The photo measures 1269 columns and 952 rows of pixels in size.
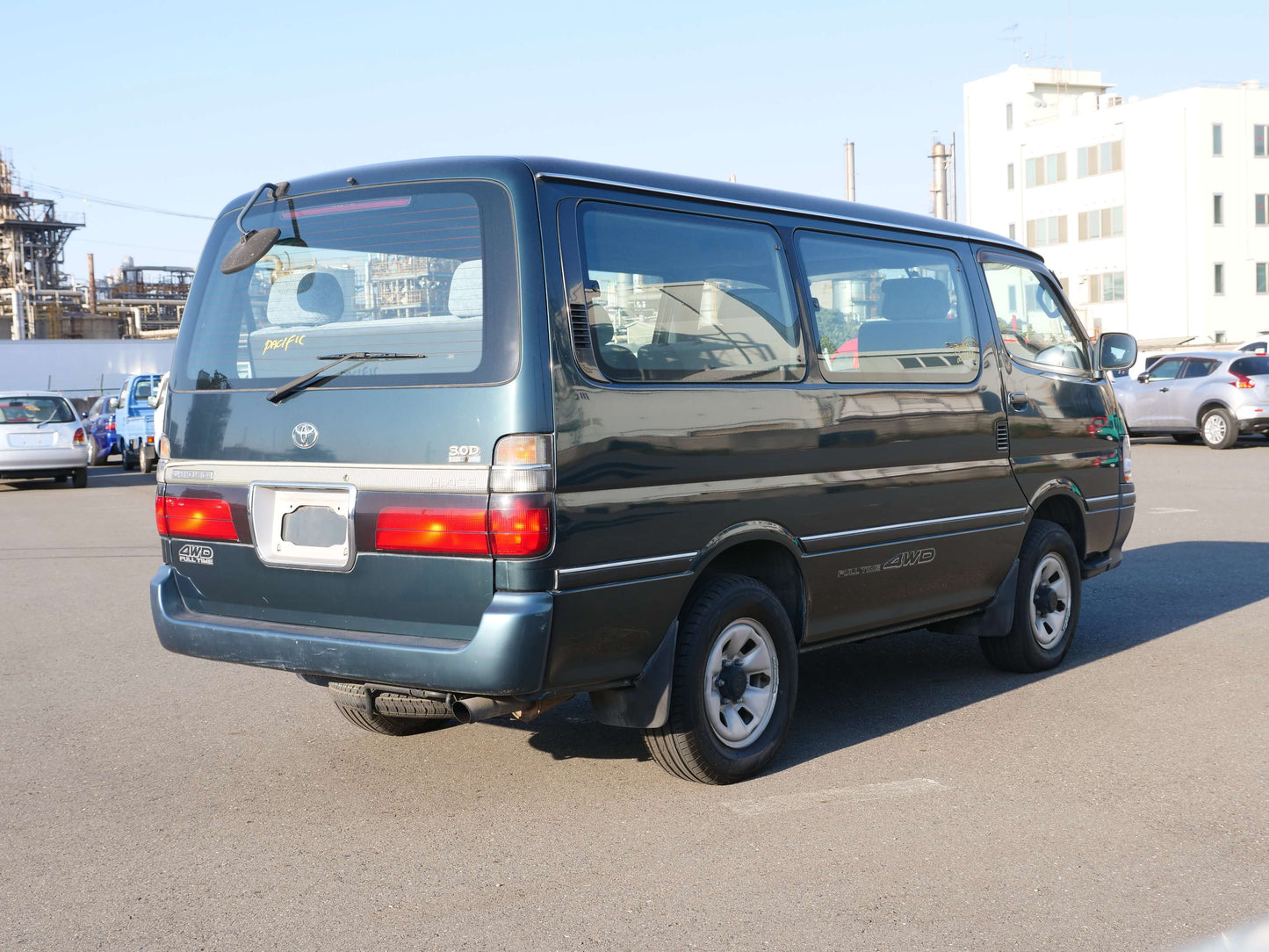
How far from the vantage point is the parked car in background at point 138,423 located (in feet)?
85.3

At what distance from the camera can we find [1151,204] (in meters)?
64.6

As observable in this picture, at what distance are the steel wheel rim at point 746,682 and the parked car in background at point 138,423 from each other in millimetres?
22493

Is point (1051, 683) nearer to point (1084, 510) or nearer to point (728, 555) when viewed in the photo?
point (1084, 510)

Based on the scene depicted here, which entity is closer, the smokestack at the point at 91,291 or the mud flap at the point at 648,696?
the mud flap at the point at 648,696

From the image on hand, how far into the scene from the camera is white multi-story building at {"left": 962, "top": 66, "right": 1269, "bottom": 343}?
62906 millimetres

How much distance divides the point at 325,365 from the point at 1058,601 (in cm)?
405

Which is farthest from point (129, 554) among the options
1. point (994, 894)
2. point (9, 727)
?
point (994, 894)

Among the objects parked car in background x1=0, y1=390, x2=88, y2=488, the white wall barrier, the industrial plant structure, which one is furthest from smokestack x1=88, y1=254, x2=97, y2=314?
parked car in background x1=0, y1=390, x2=88, y2=488

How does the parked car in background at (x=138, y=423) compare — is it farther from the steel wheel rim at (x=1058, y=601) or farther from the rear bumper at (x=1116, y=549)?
the steel wheel rim at (x=1058, y=601)

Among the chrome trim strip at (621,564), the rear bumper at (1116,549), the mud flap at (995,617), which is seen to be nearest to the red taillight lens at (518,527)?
the chrome trim strip at (621,564)

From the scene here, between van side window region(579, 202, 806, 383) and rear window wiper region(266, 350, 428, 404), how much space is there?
67 centimetres

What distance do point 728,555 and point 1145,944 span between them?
206cm

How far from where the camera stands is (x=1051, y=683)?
6.61m

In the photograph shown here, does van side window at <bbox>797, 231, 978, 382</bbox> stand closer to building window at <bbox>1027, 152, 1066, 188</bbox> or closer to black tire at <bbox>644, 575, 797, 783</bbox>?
black tire at <bbox>644, 575, 797, 783</bbox>
